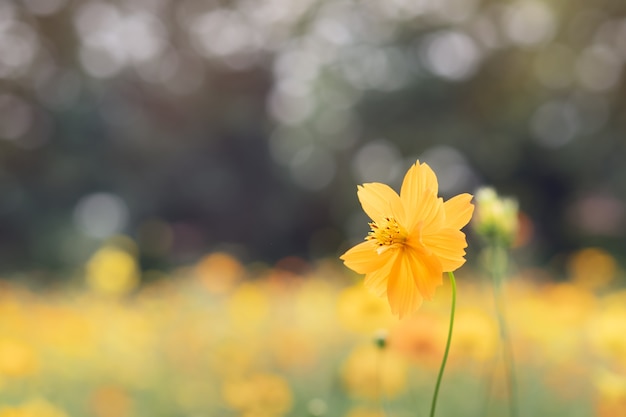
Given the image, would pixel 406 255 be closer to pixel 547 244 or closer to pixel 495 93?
pixel 547 244

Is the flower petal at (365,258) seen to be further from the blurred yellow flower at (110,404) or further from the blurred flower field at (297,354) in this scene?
the blurred yellow flower at (110,404)

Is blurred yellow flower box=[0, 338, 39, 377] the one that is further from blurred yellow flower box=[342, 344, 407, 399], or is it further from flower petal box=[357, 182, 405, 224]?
flower petal box=[357, 182, 405, 224]

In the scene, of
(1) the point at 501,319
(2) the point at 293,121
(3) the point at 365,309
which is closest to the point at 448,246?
(1) the point at 501,319

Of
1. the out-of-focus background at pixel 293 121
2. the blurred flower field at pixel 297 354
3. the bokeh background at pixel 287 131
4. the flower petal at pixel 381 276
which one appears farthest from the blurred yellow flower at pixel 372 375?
the out-of-focus background at pixel 293 121

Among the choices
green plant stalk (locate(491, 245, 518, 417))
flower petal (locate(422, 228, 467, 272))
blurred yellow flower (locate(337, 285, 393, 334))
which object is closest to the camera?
flower petal (locate(422, 228, 467, 272))

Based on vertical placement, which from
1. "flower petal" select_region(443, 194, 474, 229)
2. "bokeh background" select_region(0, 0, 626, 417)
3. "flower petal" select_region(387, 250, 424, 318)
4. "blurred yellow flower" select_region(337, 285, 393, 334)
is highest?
"bokeh background" select_region(0, 0, 626, 417)

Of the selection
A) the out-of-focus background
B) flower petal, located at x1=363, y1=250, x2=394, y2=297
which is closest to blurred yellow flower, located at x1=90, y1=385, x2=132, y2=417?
flower petal, located at x1=363, y1=250, x2=394, y2=297

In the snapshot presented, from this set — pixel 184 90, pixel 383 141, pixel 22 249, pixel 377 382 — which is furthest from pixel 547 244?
pixel 377 382

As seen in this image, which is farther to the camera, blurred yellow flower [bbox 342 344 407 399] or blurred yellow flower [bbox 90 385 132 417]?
blurred yellow flower [bbox 90 385 132 417]
